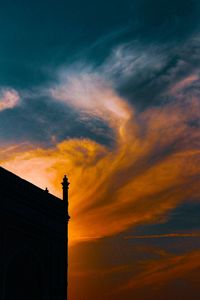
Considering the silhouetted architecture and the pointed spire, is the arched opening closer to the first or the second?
the silhouetted architecture

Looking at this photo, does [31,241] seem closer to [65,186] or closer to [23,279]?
[23,279]

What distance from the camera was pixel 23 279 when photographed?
23.6 metres

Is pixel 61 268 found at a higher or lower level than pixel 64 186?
lower

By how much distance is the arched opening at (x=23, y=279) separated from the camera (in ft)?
73.3

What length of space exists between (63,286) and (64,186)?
6278mm

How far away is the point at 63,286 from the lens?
26.2m

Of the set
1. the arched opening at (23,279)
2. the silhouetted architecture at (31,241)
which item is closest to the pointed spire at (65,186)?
the silhouetted architecture at (31,241)

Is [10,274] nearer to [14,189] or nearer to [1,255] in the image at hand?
[1,255]

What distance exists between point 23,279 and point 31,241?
6.72 ft

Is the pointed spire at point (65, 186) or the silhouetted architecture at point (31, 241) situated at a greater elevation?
the pointed spire at point (65, 186)

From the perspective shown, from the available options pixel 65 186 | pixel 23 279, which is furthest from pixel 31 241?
pixel 65 186

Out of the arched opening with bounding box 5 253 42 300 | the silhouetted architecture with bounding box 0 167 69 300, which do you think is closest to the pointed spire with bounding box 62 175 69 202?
the silhouetted architecture with bounding box 0 167 69 300

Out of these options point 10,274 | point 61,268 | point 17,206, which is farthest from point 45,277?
point 17,206

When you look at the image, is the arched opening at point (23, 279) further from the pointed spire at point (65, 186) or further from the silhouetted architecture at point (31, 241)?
the pointed spire at point (65, 186)
